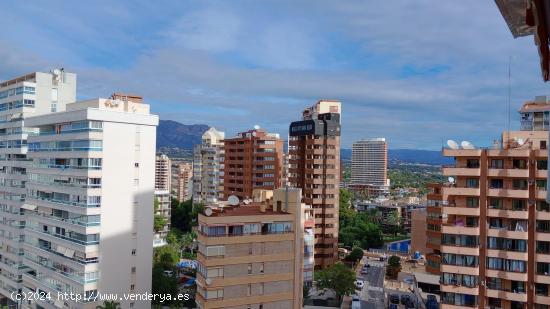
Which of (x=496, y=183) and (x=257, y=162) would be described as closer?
(x=496, y=183)

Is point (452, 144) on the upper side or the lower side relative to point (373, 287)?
Answer: upper

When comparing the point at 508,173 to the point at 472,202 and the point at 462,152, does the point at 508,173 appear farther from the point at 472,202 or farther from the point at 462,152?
the point at 462,152

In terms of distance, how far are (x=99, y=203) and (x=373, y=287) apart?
39302mm

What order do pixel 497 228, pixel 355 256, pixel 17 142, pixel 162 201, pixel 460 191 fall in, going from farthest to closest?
1. pixel 162 201
2. pixel 355 256
3. pixel 17 142
4. pixel 460 191
5. pixel 497 228

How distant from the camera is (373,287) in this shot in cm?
5997

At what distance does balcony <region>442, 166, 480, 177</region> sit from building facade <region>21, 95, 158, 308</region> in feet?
68.3

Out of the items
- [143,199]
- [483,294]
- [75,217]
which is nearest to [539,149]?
[483,294]

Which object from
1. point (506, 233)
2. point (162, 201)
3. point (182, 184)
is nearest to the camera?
point (506, 233)

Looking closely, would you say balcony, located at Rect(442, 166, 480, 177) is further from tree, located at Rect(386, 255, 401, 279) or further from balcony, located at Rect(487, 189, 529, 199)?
tree, located at Rect(386, 255, 401, 279)

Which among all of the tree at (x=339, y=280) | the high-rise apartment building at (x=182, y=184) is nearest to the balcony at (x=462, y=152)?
the tree at (x=339, y=280)

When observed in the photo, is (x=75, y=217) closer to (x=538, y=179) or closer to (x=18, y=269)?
(x=18, y=269)

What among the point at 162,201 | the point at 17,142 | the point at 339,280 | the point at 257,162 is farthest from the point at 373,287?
the point at 17,142

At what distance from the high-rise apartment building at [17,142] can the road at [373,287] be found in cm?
3536

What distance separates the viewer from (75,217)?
33.5 metres
